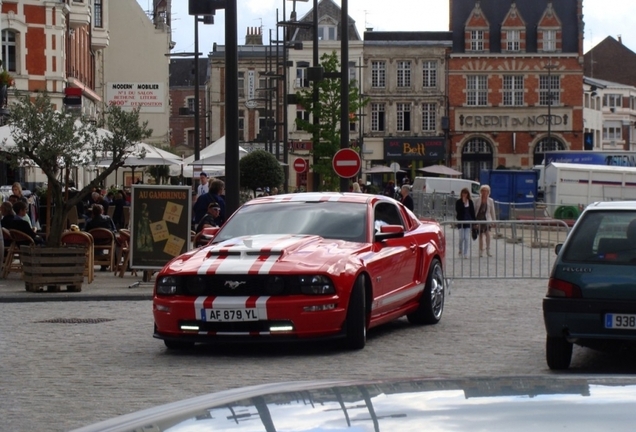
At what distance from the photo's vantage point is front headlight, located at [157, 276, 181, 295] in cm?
1185

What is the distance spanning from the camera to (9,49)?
5206 centimetres

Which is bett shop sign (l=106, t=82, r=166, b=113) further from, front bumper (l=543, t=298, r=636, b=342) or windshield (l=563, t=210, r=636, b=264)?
front bumper (l=543, t=298, r=636, b=342)

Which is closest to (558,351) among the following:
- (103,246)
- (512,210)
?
(103,246)

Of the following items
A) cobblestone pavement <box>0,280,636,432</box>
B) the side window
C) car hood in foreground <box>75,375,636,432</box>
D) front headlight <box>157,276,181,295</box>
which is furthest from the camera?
the side window

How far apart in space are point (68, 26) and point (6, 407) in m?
51.0

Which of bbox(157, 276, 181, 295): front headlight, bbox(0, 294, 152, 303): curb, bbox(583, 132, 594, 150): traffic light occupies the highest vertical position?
bbox(583, 132, 594, 150): traffic light

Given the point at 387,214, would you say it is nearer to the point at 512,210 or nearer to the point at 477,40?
the point at 512,210

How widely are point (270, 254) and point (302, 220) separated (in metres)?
1.38

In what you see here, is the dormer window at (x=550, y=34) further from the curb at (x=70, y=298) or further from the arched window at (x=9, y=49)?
the curb at (x=70, y=298)

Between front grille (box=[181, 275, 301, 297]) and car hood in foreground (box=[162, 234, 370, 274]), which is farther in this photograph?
car hood in foreground (box=[162, 234, 370, 274])

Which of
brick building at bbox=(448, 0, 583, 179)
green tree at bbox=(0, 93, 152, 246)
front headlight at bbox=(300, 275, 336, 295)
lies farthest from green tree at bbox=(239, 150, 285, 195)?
brick building at bbox=(448, 0, 583, 179)

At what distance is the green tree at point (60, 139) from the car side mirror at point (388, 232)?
761 centimetres

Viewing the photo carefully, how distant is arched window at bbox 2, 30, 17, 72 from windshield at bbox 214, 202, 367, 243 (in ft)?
132

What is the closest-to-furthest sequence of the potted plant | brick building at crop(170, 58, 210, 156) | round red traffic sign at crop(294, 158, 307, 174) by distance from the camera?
1. the potted plant
2. round red traffic sign at crop(294, 158, 307, 174)
3. brick building at crop(170, 58, 210, 156)
